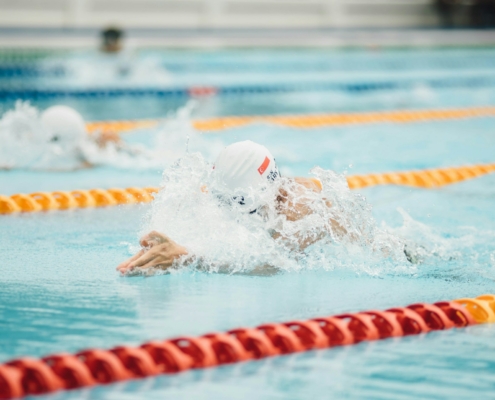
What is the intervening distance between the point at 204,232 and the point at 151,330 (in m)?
1.03

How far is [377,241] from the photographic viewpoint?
407 cm

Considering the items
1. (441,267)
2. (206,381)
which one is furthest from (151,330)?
(441,267)

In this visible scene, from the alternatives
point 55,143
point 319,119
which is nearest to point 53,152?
point 55,143

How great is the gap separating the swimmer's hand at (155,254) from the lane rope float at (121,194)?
1.69 metres

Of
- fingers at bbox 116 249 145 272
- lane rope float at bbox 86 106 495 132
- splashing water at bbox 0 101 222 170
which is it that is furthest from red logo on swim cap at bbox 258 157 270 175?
lane rope float at bbox 86 106 495 132

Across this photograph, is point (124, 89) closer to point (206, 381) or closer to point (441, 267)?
point (441, 267)

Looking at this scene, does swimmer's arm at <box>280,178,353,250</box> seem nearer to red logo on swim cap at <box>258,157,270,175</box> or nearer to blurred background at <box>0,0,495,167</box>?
red logo on swim cap at <box>258,157,270,175</box>

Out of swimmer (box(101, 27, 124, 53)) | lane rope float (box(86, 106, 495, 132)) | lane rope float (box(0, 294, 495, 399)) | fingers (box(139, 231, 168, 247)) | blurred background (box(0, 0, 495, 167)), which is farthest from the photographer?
swimmer (box(101, 27, 124, 53))

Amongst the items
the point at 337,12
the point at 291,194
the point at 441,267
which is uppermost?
the point at 337,12

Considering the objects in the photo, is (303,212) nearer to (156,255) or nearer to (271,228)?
(271,228)

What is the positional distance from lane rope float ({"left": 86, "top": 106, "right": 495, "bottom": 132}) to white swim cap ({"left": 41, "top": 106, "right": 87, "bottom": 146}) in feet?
6.71

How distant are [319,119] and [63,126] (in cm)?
397

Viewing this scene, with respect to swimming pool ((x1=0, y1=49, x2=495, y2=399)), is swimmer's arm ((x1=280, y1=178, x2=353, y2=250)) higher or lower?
higher

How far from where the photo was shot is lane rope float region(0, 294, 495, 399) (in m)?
2.44
